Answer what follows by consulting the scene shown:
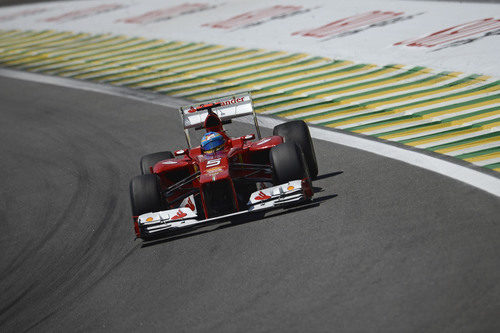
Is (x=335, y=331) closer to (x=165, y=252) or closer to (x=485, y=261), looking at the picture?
(x=485, y=261)

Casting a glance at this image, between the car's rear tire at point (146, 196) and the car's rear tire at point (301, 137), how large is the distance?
2167 millimetres

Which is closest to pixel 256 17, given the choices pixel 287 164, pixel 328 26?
pixel 328 26

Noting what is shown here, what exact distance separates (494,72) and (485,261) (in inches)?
353

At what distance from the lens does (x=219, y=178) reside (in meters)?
11.2

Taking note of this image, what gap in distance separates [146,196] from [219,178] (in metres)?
1.10

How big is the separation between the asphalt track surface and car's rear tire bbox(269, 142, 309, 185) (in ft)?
1.63

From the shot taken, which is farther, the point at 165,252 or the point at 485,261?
the point at 165,252

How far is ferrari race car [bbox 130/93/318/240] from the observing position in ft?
37.0

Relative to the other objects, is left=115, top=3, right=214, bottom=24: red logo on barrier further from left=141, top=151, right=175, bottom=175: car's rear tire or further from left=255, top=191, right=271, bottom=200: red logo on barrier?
left=255, top=191, right=271, bottom=200: red logo on barrier

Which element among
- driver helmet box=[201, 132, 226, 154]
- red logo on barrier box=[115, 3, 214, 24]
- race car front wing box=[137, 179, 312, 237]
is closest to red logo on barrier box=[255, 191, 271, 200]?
race car front wing box=[137, 179, 312, 237]

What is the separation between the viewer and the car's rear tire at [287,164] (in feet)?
37.4

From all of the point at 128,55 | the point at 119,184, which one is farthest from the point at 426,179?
the point at 128,55

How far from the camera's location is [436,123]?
1477 centimetres

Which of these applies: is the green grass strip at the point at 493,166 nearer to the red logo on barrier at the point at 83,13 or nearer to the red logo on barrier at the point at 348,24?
the red logo on barrier at the point at 348,24
